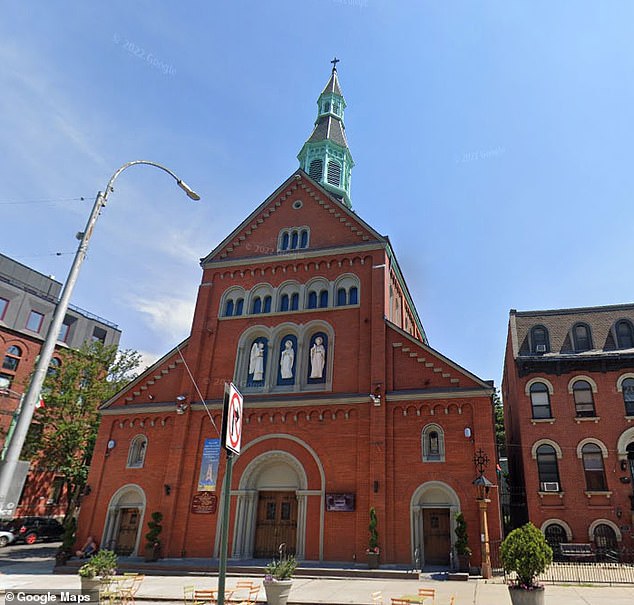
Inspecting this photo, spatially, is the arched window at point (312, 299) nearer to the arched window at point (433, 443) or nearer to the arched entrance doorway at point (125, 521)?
the arched window at point (433, 443)

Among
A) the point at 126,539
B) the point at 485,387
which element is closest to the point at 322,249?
the point at 485,387

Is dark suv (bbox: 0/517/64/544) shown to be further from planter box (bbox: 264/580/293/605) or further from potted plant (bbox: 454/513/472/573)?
potted plant (bbox: 454/513/472/573)

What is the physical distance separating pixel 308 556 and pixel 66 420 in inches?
933

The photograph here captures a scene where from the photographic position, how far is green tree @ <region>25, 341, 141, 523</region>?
109 ft

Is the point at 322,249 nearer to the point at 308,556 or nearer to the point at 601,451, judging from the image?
the point at 308,556

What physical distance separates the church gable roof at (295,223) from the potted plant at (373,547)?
561 inches

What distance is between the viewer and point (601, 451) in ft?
82.2

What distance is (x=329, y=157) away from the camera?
34.7 m

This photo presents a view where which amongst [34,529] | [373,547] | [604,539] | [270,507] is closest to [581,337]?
[604,539]

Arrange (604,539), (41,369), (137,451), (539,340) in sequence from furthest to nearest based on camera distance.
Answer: (539,340) < (137,451) < (604,539) < (41,369)

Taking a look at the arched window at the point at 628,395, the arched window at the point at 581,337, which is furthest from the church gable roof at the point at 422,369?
the arched window at the point at 581,337

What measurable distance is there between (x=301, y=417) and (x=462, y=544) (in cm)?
883

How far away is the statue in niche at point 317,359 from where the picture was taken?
2397 cm

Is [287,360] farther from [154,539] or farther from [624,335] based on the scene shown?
[624,335]
